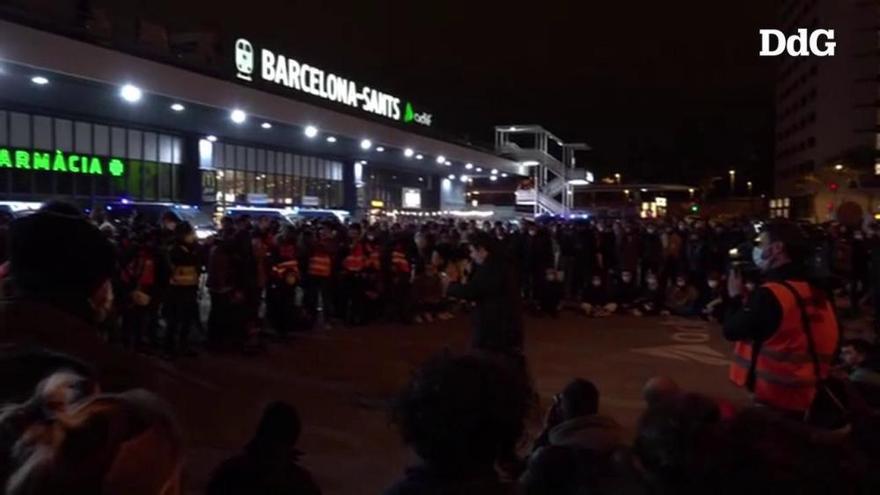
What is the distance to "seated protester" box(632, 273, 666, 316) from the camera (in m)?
17.4

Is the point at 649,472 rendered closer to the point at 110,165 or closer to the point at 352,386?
the point at 352,386

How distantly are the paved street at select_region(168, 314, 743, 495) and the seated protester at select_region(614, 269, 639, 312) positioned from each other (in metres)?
1.16

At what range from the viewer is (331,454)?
7285 mm

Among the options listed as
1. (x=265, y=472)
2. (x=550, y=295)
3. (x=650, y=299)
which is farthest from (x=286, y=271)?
(x=265, y=472)

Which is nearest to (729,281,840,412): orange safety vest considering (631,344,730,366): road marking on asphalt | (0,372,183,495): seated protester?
(0,372,183,495): seated protester

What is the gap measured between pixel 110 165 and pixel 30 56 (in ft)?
37.3

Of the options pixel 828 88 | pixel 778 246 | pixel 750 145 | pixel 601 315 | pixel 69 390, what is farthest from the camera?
pixel 750 145

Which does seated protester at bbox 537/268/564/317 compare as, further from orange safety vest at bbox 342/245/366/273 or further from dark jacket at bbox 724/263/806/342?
dark jacket at bbox 724/263/806/342

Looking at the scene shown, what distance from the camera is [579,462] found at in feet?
9.46

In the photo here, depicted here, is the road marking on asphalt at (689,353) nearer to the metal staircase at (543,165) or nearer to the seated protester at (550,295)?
the seated protester at (550,295)

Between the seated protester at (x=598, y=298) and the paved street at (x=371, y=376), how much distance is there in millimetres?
783

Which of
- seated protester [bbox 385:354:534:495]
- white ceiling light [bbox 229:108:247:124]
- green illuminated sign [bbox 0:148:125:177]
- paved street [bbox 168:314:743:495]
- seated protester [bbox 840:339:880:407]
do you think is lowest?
paved street [bbox 168:314:743:495]

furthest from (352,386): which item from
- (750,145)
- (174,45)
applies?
(750,145)

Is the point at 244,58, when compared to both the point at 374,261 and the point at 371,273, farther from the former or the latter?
the point at 371,273
